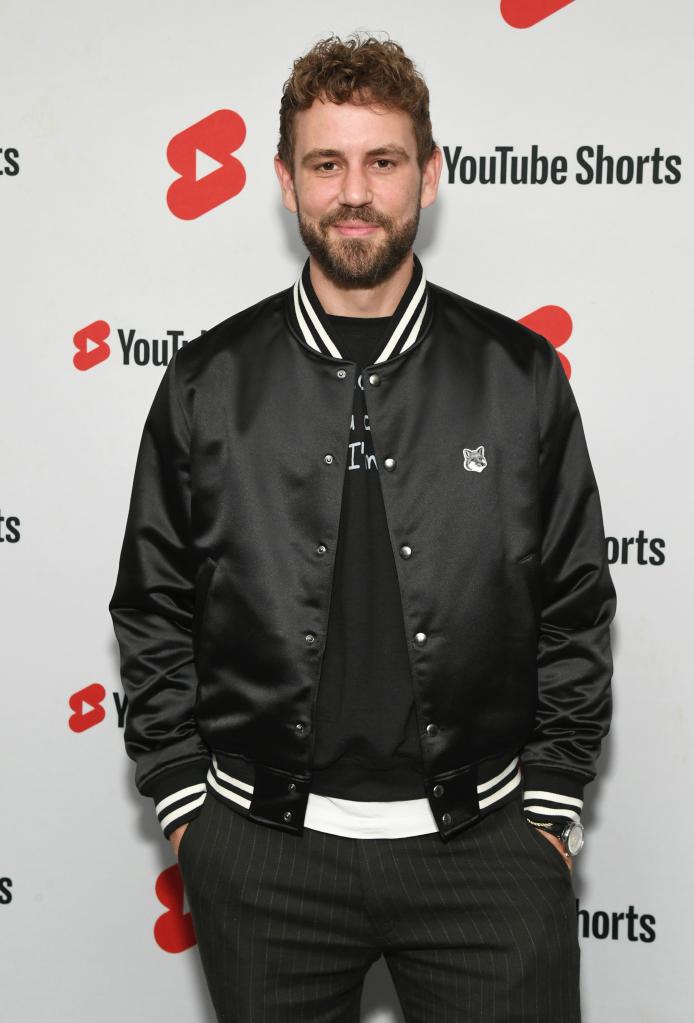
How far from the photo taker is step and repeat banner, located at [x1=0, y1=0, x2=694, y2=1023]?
2.21 meters

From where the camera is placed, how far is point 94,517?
7.91ft

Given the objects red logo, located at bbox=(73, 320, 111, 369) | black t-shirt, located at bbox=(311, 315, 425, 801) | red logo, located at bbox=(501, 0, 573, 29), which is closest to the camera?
black t-shirt, located at bbox=(311, 315, 425, 801)

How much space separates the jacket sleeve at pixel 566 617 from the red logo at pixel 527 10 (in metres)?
→ 0.82

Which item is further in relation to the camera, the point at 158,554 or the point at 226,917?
the point at 158,554

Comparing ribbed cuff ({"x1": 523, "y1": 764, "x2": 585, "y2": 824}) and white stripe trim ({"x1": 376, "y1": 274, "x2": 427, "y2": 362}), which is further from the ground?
white stripe trim ({"x1": 376, "y1": 274, "x2": 427, "y2": 362})

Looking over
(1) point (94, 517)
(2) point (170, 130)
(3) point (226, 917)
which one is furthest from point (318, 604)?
(2) point (170, 130)

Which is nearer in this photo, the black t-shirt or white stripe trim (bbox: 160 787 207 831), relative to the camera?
the black t-shirt

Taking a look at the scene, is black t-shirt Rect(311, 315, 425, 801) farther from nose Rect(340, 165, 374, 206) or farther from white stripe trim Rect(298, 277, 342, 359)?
nose Rect(340, 165, 374, 206)

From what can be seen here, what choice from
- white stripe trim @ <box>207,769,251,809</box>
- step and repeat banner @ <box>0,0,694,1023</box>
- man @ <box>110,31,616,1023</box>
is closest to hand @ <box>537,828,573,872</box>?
man @ <box>110,31,616,1023</box>

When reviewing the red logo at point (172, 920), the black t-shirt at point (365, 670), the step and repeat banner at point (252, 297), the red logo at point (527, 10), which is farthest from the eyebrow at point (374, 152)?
the red logo at point (172, 920)

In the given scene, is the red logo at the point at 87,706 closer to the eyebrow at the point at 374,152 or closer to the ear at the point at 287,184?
the ear at the point at 287,184

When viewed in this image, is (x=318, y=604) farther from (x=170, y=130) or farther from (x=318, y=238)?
(x=170, y=130)

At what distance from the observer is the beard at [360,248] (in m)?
1.66

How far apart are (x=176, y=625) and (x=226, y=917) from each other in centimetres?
46
